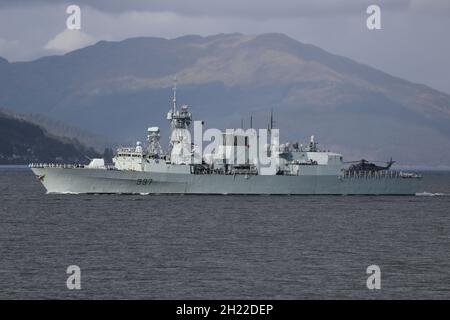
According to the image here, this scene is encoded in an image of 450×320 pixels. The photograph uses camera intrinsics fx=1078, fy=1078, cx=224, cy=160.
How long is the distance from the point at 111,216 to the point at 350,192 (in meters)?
39.3

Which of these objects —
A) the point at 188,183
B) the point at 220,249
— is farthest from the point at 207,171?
the point at 220,249

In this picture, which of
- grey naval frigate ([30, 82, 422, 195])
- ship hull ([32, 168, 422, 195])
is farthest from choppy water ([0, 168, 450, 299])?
grey naval frigate ([30, 82, 422, 195])

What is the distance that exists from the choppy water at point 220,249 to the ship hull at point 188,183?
155 inches

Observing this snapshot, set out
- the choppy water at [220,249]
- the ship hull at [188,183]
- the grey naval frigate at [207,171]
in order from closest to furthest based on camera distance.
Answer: the choppy water at [220,249] < the ship hull at [188,183] < the grey naval frigate at [207,171]

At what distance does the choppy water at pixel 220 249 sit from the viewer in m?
47.4

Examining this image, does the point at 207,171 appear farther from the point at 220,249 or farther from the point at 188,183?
the point at 220,249

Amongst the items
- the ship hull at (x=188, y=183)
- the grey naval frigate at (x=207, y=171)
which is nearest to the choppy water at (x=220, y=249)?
the ship hull at (x=188, y=183)

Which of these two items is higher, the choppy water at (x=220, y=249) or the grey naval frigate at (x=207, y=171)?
the grey naval frigate at (x=207, y=171)

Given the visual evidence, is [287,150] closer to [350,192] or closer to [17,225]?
[350,192]

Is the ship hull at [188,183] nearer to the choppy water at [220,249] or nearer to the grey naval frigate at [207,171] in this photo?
the grey naval frigate at [207,171]

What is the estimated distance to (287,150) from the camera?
110 metres

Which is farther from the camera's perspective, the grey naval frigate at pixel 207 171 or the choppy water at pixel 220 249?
the grey naval frigate at pixel 207 171
